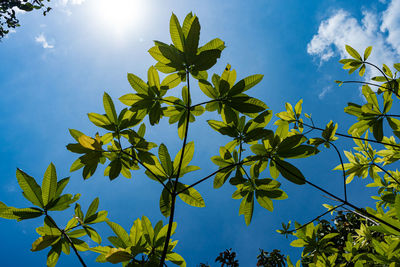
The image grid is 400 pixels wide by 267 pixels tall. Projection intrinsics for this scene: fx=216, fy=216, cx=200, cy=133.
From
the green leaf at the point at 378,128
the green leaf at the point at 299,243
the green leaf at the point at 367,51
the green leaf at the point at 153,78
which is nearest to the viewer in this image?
the green leaf at the point at 153,78

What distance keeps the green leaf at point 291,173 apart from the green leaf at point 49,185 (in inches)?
54.3

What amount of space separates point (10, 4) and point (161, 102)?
34.8 ft

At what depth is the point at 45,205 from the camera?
1.27 meters

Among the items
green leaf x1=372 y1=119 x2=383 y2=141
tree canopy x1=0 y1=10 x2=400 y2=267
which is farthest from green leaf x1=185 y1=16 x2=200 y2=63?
green leaf x1=372 y1=119 x2=383 y2=141

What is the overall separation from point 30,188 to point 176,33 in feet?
3.94

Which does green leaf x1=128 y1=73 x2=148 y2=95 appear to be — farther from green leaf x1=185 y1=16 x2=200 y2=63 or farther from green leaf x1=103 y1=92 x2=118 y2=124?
green leaf x1=185 y1=16 x2=200 y2=63

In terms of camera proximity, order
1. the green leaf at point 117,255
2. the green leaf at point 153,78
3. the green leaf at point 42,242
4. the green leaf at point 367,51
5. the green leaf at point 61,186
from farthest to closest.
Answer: the green leaf at point 367,51, the green leaf at point 153,78, the green leaf at point 61,186, the green leaf at point 42,242, the green leaf at point 117,255

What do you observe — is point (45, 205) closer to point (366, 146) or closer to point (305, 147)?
point (305, 147)

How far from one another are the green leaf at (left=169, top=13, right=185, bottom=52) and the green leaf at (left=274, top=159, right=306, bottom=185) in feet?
3.19

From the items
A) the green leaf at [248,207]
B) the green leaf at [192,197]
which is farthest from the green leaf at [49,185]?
the green leaf at [248,207]

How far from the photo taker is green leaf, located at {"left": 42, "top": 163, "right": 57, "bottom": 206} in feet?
4.11

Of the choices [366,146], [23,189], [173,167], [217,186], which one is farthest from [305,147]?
[366,146]

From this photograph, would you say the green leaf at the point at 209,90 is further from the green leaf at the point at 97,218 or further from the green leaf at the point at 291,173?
the green leaf at the point at 97,218

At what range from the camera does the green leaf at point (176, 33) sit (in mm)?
1254
